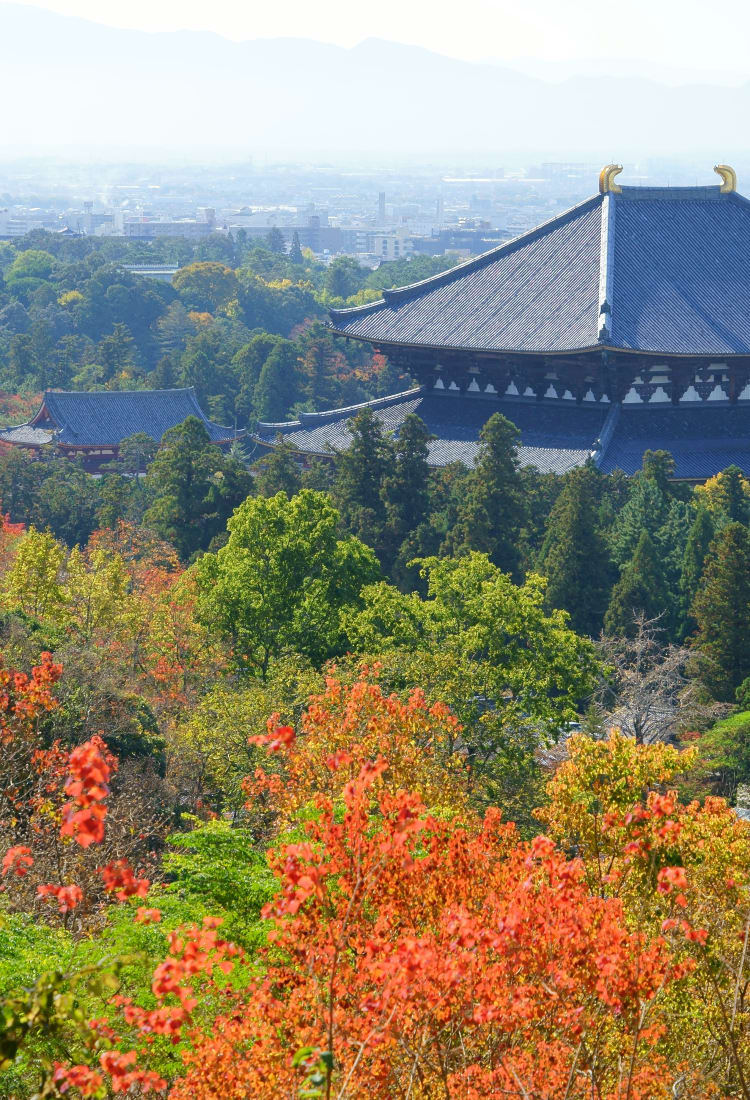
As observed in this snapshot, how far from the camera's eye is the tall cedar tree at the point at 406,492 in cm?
3412

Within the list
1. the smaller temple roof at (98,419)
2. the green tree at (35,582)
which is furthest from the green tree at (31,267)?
the green tree at (35,582)

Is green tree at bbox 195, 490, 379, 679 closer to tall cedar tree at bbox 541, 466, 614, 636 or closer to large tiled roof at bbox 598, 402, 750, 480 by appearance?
tall cedar tree at bbox 541, 466, 614, 636

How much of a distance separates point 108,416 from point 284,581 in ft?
104

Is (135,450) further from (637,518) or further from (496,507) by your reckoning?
(637,518)

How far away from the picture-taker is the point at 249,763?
21.7 metres

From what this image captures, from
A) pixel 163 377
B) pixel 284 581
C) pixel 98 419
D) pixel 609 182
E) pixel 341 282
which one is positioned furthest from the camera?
pixel 341 282

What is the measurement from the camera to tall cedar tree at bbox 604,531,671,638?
98.7 ft

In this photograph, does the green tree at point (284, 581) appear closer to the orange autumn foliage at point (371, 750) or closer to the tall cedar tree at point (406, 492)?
the tall cedar tree at point (406, 492)

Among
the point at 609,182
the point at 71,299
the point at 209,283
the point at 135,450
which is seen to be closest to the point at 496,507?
the point at 609,182

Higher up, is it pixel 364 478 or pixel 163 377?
pixel 364 478

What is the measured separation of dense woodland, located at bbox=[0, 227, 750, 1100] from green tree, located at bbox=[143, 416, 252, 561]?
0.08 meters

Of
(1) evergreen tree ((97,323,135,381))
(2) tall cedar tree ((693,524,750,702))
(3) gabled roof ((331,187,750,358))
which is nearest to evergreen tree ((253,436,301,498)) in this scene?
(3) gabled roof ((331,187,750,358))

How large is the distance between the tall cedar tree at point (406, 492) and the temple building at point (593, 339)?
6.50 meters

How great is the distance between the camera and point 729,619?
91.1ft
